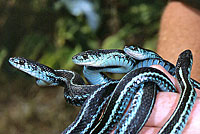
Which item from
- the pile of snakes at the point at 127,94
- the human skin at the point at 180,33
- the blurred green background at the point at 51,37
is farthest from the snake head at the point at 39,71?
the blurred green background at the point at 51,37

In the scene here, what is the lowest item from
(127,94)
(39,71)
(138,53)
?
(39,71)

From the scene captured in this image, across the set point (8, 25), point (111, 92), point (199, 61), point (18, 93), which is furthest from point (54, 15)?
point (111, 92)

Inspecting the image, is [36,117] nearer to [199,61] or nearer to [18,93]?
[18,93]

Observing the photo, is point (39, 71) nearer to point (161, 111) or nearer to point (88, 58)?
point (88, 58)

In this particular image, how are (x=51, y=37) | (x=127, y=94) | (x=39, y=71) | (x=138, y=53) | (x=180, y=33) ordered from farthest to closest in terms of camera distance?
(x=51, y=37)
(x=180, y=33)
(x=39, y=71)
(x=138, y=53)
(x=127, y=94)

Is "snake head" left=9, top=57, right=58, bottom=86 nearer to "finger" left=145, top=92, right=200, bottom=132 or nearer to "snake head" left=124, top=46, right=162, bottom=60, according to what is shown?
"snake head" left=124, top=46, right=162, bottom=60

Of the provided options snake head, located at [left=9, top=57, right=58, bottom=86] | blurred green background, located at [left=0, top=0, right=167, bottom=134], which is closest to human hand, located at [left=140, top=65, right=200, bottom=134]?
snake head, located at [left=9, top=57, right=58, bottom=86]

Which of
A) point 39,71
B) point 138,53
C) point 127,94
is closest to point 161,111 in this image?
point 127,94
